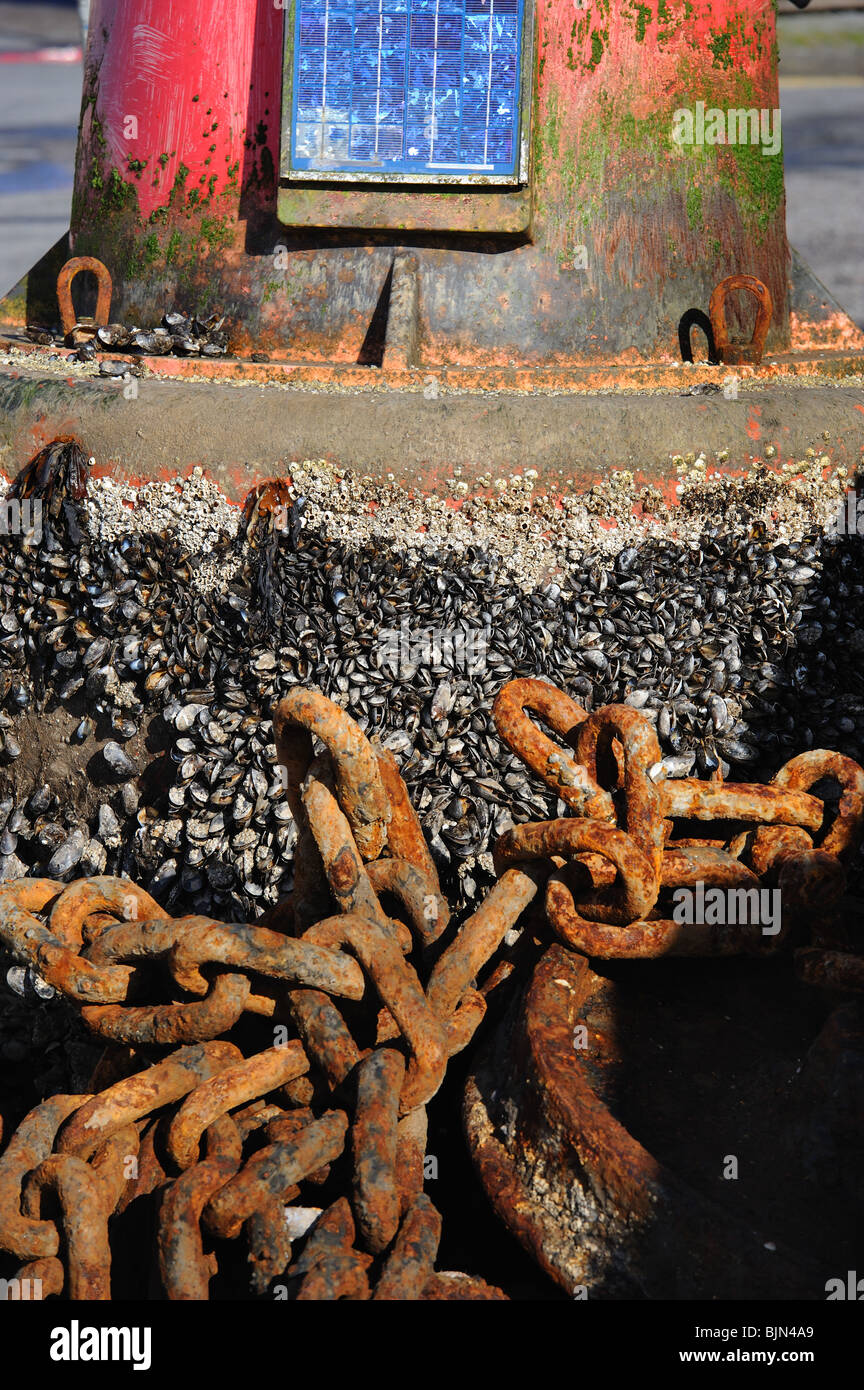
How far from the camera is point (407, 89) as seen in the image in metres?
3.22

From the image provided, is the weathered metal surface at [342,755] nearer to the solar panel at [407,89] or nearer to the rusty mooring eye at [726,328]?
the solar panel at [407,89]

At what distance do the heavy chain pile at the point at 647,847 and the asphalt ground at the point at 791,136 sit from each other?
11.0 metres

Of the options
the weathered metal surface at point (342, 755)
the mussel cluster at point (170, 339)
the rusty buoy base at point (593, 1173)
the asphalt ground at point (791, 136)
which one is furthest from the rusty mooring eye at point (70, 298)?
the asphalt ground at point (791, 136)

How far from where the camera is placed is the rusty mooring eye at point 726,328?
353 cm

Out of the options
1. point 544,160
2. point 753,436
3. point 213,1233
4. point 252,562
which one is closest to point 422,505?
point 252,562

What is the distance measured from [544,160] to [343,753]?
7.08 feet

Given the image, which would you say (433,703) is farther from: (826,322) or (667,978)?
(826,322)

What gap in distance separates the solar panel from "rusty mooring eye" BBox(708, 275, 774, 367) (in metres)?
0.70

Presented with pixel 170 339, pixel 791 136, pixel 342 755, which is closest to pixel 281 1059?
pixel 342 755

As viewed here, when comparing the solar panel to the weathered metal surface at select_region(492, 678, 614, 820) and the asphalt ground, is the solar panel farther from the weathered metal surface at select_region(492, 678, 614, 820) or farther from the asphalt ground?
the asphalt ground

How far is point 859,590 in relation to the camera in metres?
3.17

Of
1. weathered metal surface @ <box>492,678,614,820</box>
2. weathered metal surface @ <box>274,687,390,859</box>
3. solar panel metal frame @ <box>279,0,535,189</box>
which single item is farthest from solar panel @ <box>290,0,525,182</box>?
weathered metal surface @ <box>274,687,390,859</box>

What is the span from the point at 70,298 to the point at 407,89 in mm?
1229

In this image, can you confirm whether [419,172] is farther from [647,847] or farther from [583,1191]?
[583,1191]
